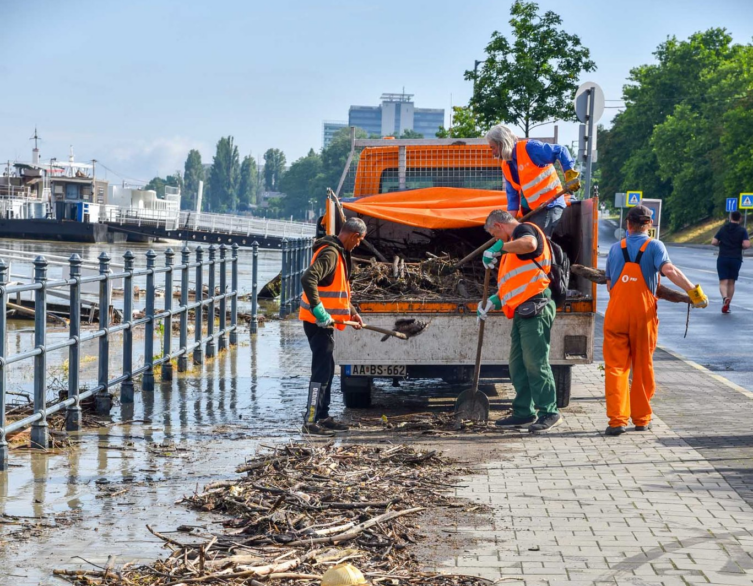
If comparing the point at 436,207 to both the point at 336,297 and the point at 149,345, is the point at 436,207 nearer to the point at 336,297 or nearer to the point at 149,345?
the point at 336,297

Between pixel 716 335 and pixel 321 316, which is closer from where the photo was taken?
pixel 321 316

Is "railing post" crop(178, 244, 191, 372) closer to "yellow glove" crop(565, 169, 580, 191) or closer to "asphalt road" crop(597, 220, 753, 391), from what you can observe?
"yellow glove" crop(565, 169, 580, 191)

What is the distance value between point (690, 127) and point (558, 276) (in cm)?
6935

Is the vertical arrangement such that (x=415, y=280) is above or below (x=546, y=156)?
below

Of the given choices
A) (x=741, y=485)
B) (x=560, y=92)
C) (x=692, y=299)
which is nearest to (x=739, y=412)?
(x=692, y=299)

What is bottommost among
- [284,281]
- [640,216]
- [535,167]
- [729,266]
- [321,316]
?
[284,281]

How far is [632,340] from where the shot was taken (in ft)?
26.4

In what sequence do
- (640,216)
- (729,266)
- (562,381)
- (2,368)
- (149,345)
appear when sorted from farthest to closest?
(729,266)
(149,345)
(562,381)
(640,216)
(2,368)

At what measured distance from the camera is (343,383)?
355 inches

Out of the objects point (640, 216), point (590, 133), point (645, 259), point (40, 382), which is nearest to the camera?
point (40, 382)

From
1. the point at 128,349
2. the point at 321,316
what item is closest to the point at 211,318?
the point at 128,349

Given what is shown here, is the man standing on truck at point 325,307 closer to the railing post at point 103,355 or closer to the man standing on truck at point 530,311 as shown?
the man standing on truck at point 530,311

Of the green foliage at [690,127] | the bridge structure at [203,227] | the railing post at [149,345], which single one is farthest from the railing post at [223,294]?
the green foliage at [690,127]

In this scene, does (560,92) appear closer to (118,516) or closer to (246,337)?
(246,337)
